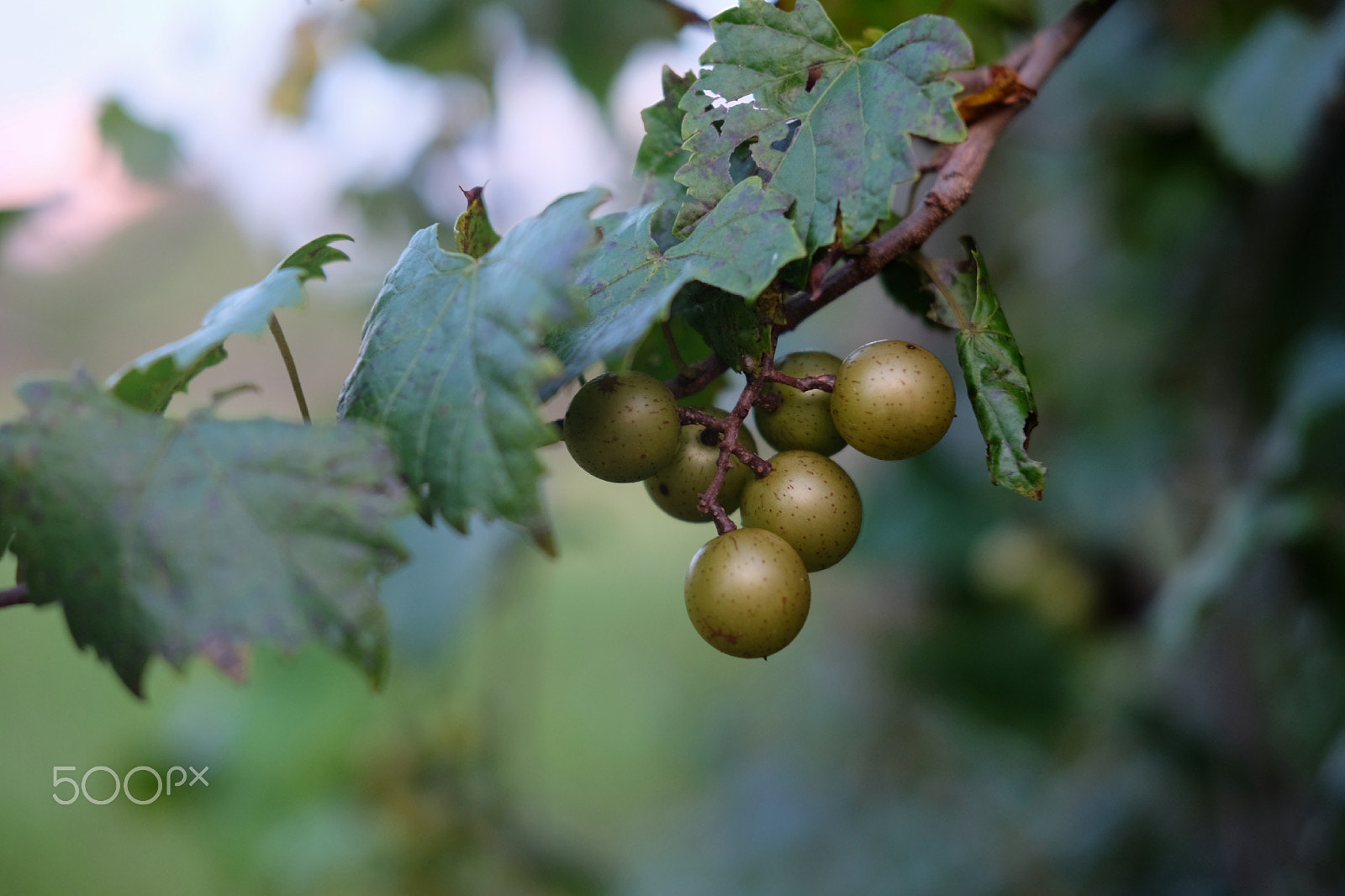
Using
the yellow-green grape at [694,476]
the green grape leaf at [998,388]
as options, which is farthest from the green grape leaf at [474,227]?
the green grape leaf at [998,388]

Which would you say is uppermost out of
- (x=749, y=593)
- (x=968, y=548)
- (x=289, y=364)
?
(x=289, y=364)

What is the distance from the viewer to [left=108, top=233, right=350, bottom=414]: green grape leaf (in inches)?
23.9

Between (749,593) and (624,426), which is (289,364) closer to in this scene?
(624,426)

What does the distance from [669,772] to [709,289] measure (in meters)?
3.93

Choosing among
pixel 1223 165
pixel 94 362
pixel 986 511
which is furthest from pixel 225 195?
pixel 1223 165

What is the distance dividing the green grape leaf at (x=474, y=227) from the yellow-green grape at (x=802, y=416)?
0.79ft

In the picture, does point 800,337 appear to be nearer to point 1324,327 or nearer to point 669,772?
point 1324,327

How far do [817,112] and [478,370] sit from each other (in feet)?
1.00

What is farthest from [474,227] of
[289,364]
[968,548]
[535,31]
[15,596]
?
[968,548]

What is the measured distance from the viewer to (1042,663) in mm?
2354

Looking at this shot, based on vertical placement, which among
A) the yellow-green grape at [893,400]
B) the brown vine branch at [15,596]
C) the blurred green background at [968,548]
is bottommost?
the blurred green background at [968,548]

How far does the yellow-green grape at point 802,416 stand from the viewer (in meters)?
0.72

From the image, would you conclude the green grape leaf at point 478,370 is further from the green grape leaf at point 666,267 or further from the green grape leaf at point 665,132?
the green grape leaf at point 665,132

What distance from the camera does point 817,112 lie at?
27.2 inches
